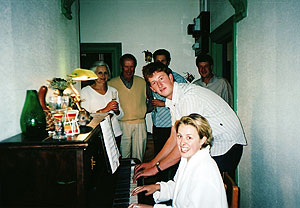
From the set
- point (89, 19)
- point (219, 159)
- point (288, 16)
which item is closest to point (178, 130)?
point (219, 159)

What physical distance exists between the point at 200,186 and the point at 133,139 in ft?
6.75

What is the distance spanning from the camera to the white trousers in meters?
3.15

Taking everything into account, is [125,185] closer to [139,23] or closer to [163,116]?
[163,116]

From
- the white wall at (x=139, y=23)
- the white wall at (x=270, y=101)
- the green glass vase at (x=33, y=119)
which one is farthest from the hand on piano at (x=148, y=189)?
the white wall at (x=139, y=23)

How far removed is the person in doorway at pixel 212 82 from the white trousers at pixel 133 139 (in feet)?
3.43

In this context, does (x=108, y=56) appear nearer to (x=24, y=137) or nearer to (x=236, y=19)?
(x=236, y=19)

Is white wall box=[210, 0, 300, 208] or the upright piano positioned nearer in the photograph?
the upright piano

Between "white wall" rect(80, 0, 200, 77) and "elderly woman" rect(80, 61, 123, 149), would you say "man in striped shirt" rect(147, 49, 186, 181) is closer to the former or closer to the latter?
"elderly woman" rect(80, 61, 123, 149)

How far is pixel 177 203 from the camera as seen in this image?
1.29 m

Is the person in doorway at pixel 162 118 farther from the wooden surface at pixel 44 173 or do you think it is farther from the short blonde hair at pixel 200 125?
the wooden surface at pixel 44 173

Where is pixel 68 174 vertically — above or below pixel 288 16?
below

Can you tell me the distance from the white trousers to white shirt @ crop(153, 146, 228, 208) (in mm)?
1844

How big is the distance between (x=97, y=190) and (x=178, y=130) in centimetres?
63

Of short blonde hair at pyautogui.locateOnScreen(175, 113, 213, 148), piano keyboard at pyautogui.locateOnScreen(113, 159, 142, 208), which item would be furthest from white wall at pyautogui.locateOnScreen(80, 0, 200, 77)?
short blonde hair at pyautogui.locateOnScreen(175, 113, 213, 148)
